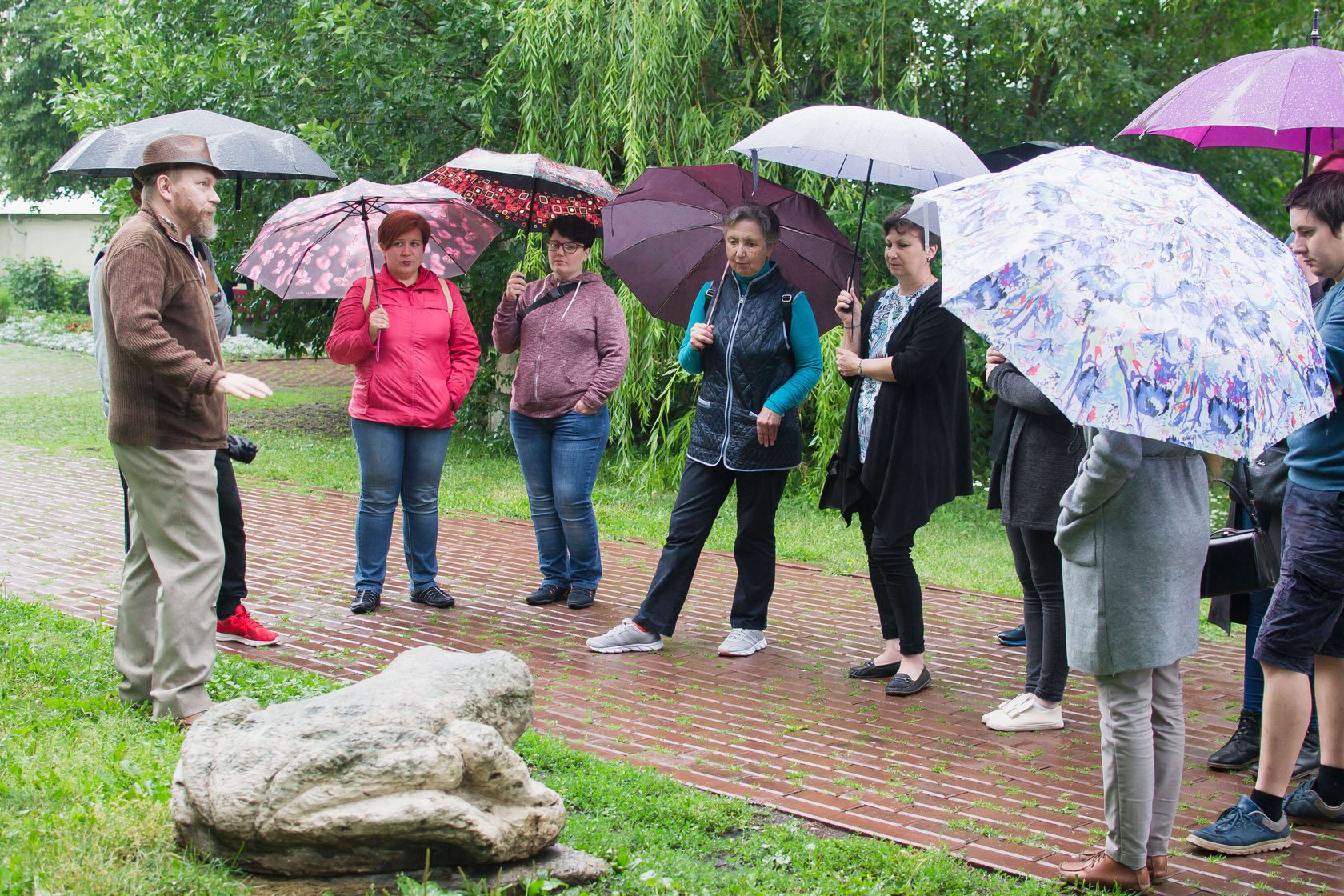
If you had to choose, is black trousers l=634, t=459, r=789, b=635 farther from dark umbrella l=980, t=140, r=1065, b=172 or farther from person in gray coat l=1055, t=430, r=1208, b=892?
dark umbrella l=980, t=140, r=1065, b=172

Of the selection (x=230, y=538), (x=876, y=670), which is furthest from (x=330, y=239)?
(x=876, y=670)

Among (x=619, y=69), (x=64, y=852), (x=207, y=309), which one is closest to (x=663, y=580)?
(x=207, y=309)

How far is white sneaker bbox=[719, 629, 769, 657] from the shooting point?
6.12 m

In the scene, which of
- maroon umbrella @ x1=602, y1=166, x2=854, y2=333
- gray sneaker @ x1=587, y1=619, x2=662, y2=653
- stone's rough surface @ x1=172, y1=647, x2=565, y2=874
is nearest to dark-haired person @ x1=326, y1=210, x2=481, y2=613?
maroon umbrella @ x1=602, y1=166, x2=854, y2=333

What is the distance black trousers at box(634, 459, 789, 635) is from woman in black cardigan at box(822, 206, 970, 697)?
0.41 meters

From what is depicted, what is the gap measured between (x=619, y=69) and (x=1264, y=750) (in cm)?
821

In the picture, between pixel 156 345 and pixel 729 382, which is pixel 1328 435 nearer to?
pixel 729 382

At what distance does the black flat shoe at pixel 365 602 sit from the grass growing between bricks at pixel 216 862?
192 cm

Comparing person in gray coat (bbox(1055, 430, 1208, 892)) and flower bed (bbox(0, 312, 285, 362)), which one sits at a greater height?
person in gray coat (bbox(1055, 430, 1208, 892))

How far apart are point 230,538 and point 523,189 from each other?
267 centimetres

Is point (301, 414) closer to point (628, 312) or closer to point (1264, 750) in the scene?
point (628, 312)

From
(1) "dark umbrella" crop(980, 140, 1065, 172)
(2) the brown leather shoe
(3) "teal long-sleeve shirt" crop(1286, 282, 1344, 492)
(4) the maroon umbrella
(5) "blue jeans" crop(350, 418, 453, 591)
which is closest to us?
(2) the brown leather shoe

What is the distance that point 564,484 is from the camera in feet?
22.4

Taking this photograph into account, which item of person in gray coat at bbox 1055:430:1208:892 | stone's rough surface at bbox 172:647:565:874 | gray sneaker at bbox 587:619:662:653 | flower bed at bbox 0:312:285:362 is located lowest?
flower bed at bbox 0:312:285:362
